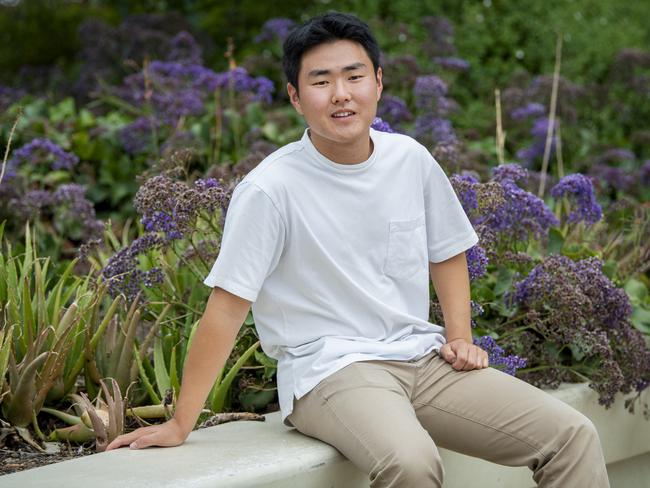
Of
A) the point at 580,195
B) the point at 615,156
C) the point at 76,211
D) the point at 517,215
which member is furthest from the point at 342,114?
the point at 615,156

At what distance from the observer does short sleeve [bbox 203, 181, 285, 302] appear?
2.85 meters

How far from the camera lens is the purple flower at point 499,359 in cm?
343

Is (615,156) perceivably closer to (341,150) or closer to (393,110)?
(393,110)

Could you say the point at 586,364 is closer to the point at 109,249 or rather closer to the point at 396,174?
the point at 396,174

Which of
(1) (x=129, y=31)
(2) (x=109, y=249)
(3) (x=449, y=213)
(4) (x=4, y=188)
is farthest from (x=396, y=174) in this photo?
(1) (x=129, y=31)

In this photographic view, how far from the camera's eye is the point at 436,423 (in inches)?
119

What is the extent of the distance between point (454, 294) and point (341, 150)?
600mm

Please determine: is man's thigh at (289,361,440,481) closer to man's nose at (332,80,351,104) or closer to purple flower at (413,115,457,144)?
man's nose at (332,80,351,104)

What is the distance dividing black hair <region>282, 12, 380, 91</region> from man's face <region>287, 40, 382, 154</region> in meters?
0.02

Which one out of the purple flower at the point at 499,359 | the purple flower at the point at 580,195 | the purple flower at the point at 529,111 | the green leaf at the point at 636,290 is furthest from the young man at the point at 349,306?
the purple flower at the point at 529,111

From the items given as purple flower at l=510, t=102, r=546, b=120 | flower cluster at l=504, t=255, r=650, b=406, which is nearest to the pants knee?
Result: flower cluster at l=504, t=255, r=650, b=406

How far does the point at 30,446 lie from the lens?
3.24m

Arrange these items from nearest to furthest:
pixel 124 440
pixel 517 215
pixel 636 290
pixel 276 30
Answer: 1. pixel 124 440
2. pixel 517 215
3. pixel 636 290
4. pixel 276 30

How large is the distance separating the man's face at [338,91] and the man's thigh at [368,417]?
653 millimetres
